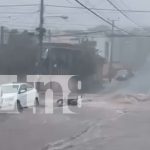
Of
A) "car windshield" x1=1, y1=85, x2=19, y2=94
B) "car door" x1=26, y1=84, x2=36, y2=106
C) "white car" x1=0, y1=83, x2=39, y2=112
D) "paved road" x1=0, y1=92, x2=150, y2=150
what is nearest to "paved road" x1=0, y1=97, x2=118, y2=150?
"paved road" x1=0, y1=92, x2=150, y2=150

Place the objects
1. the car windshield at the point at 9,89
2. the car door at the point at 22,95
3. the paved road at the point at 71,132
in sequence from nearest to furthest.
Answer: the paved road at the point at 71,132, the car door at the point at 22,95, the car windshield at the point at 9,89

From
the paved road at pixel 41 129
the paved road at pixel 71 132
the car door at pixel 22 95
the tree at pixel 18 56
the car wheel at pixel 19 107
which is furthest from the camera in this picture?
the tree at pixel 18 56

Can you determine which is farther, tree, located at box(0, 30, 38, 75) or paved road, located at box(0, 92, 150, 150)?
tree, located at box(0, 30, 38, 75)

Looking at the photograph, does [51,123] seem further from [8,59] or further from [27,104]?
[8,59]

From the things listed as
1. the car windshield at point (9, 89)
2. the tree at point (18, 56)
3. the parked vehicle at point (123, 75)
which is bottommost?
the parked vehicle at point (123, 75)

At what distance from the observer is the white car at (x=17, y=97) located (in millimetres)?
26844

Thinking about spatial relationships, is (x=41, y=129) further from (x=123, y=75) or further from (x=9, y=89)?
(x=123, y=75)

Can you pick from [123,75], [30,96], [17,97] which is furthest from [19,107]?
[123,75]

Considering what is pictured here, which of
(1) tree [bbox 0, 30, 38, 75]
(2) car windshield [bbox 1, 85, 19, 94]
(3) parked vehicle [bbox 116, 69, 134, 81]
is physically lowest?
(3) parked vehicle [bbox 116, 69, 134, 81]

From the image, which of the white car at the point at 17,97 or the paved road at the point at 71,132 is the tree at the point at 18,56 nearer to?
the white car at the point at 17,97

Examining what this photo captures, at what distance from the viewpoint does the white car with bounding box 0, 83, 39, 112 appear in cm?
2684

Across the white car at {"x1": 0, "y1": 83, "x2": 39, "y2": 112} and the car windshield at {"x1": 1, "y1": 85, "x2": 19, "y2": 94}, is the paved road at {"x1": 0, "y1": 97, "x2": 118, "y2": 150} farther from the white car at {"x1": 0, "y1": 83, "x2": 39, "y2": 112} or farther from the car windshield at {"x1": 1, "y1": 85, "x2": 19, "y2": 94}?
the car windshield at {"x1": 1, "y1": 85, "x2": 19, "y2": 94}

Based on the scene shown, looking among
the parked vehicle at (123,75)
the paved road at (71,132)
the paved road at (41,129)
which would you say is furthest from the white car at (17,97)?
the parked vehicle at (123,75)

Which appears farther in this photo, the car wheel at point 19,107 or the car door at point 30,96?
the car door at point 30,96
